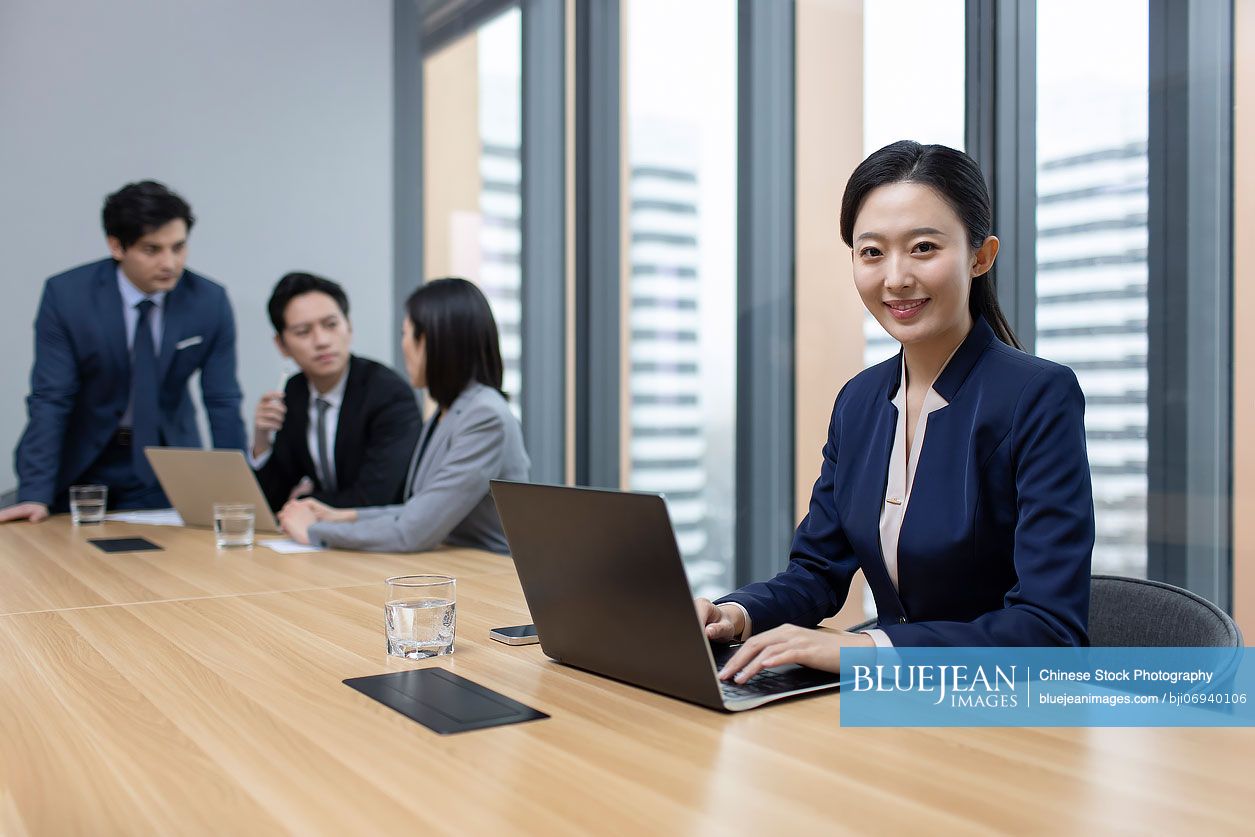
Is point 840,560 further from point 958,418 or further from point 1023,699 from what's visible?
point 1023,699

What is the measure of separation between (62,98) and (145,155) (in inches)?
14.9

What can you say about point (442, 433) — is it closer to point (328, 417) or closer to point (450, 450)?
point (450, 450)

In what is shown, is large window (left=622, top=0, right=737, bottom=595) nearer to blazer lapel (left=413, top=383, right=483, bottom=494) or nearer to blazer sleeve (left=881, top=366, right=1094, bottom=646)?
blazer lapel (left=413, top=383, right=483, bottom=494)

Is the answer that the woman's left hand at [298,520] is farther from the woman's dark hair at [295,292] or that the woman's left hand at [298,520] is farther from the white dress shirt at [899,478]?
the white dress shirt at [899,478]

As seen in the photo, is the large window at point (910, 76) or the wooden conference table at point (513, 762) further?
the large window at point (910, 76)

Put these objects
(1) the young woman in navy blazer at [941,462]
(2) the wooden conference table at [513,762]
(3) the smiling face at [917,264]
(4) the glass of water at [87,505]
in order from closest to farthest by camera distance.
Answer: (2) the wooden conference table at [513,762], (1) the young woman in navy blazer at [941,462], (3) the smiling face at [917,264], (4) the glass of water at [87,505]

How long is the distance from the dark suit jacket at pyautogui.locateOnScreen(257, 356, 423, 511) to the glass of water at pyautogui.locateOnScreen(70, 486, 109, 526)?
1.56 ft

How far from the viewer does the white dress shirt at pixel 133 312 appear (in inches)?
142

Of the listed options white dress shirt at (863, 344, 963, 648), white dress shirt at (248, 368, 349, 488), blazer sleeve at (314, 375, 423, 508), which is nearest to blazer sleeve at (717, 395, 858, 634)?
white dress shirt at (863, 344, 963, 648)

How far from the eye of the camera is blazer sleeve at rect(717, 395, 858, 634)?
60.7 inches

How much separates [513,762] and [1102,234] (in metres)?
2.15

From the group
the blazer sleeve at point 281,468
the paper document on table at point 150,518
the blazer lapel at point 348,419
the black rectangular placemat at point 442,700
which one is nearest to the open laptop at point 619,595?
the black rectangular placemat at point 442,700

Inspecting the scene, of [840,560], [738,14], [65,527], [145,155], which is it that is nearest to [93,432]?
[65,527]

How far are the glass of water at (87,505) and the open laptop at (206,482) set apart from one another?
0.21 metres
